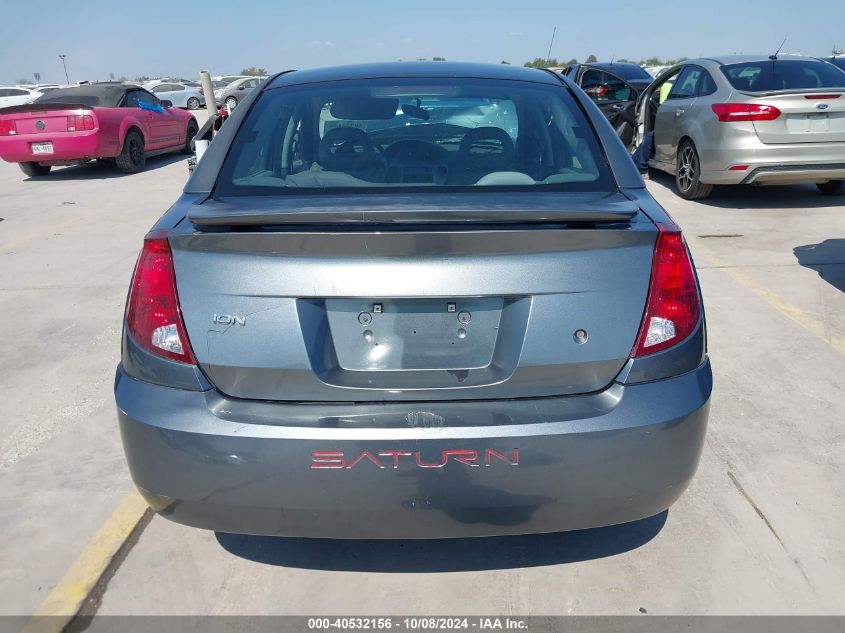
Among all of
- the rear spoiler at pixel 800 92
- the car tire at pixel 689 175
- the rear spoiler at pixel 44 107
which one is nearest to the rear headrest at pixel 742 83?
the rear spoiler at pixel 800 92

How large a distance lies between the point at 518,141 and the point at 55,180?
1151 centimetres

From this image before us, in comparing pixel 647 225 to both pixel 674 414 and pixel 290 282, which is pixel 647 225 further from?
pixel 290 282

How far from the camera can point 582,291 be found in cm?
202

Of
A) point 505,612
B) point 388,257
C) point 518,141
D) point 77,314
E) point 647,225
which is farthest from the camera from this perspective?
point 77,314

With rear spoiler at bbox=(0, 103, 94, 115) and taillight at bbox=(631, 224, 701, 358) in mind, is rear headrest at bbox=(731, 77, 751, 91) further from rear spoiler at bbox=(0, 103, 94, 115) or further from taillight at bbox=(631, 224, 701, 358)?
rear spoiler at bbox=(0, 103, 94, 115)

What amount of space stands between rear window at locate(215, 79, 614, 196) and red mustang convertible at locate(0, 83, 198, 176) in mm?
9643

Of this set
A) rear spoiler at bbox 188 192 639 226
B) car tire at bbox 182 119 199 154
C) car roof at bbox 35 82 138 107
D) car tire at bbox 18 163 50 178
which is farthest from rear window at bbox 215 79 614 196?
car tire at bbox 182 119 199 154

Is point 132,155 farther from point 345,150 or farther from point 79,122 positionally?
point 345,150

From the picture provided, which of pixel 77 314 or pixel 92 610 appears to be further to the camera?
pixel 77 314

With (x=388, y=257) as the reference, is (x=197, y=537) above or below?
below

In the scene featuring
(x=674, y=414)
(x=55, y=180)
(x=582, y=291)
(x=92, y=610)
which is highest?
(x=582, y=291)

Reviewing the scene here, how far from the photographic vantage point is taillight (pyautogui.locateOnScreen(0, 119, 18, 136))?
11.4 m

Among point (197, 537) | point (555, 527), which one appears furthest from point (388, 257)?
point (197, 537)

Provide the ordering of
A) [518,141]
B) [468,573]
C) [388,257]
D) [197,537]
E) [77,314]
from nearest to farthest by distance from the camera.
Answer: [388,257], [468,573], [197,537], [518,141], [77,314]
